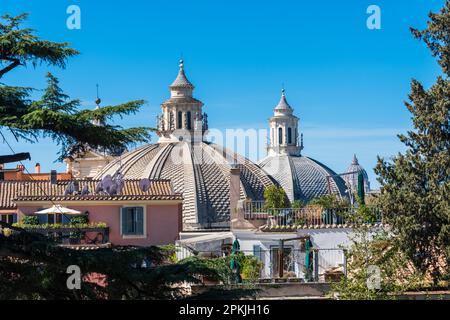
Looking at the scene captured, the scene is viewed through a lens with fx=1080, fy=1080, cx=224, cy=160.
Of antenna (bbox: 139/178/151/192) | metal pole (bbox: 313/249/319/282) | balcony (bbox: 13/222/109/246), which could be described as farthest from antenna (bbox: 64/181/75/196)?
metal pole (bbox: 313/249/319/282)

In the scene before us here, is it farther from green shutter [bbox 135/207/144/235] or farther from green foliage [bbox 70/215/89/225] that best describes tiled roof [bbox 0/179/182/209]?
green foliage [bbox 70/215/89/225]

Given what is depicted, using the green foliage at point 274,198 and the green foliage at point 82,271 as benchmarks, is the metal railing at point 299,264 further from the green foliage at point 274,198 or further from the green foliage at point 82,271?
the green foliage at point 274,198

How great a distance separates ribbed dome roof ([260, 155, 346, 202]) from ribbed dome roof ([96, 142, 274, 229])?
7.35 meters

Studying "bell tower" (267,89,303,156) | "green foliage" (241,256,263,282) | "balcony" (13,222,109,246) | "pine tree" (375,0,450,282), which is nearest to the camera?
"pine tree" (375,0,450,282)

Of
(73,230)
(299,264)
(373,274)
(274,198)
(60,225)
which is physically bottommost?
(299,264)

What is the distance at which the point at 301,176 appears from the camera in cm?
6631

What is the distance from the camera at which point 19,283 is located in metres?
11.6

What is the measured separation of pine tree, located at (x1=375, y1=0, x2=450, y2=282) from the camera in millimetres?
18859

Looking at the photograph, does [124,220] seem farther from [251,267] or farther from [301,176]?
[301,176]

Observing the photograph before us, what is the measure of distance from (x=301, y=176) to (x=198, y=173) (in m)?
15.2

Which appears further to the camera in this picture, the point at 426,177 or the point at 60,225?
the point at 60,225

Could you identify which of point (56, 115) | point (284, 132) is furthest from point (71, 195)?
point (284, 132)

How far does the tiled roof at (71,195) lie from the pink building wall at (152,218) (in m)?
0.29

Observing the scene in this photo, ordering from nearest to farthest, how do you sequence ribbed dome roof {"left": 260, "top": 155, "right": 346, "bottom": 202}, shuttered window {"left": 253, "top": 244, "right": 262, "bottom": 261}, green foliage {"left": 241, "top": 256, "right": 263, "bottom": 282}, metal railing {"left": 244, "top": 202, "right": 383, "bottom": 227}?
green foliage {"left": 241, "top": 256, "right": 263, "bottom": 282}, shuttered window {"left": 253, "top": 244, "right": 262, "bottom": 261}, metal railing {"left": 244, "top": 202, "right": 383, "bottom": 227}, ribbed dome roof {"left": 260, "top": 155, "right": 346, "bottom": 202}
